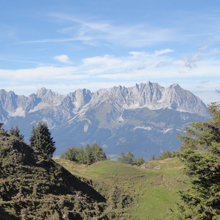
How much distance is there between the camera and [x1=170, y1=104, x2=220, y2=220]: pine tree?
17828 mm

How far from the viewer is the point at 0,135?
39.3m

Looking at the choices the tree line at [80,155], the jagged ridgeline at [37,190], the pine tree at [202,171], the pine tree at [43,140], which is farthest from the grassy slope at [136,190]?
the tree line at [80,155]

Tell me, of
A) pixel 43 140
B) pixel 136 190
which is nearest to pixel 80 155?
pixel 43 140

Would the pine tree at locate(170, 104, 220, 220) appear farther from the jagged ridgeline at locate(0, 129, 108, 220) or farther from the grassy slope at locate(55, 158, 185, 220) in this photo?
the jagged ridgeline at locate(0, 129, 108, 220)

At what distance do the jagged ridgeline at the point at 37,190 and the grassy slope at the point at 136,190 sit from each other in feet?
11.7

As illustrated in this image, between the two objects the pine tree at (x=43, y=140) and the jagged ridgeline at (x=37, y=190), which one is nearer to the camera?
the jagged ridgeline at (x=37, y=190)

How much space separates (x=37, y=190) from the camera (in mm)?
30906

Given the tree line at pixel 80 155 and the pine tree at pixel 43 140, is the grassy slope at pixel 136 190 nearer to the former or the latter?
the pine tree at pixel 43 140

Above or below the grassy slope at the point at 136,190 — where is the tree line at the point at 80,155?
below

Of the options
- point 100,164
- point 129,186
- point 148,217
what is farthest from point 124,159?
point 148,217

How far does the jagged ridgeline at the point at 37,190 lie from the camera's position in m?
26.2

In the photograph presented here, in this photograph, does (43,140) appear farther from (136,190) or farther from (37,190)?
(37,190)

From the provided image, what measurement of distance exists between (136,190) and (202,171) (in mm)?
33796

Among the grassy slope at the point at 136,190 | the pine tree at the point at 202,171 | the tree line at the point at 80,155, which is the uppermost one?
the pine tree at the point at 202,171
